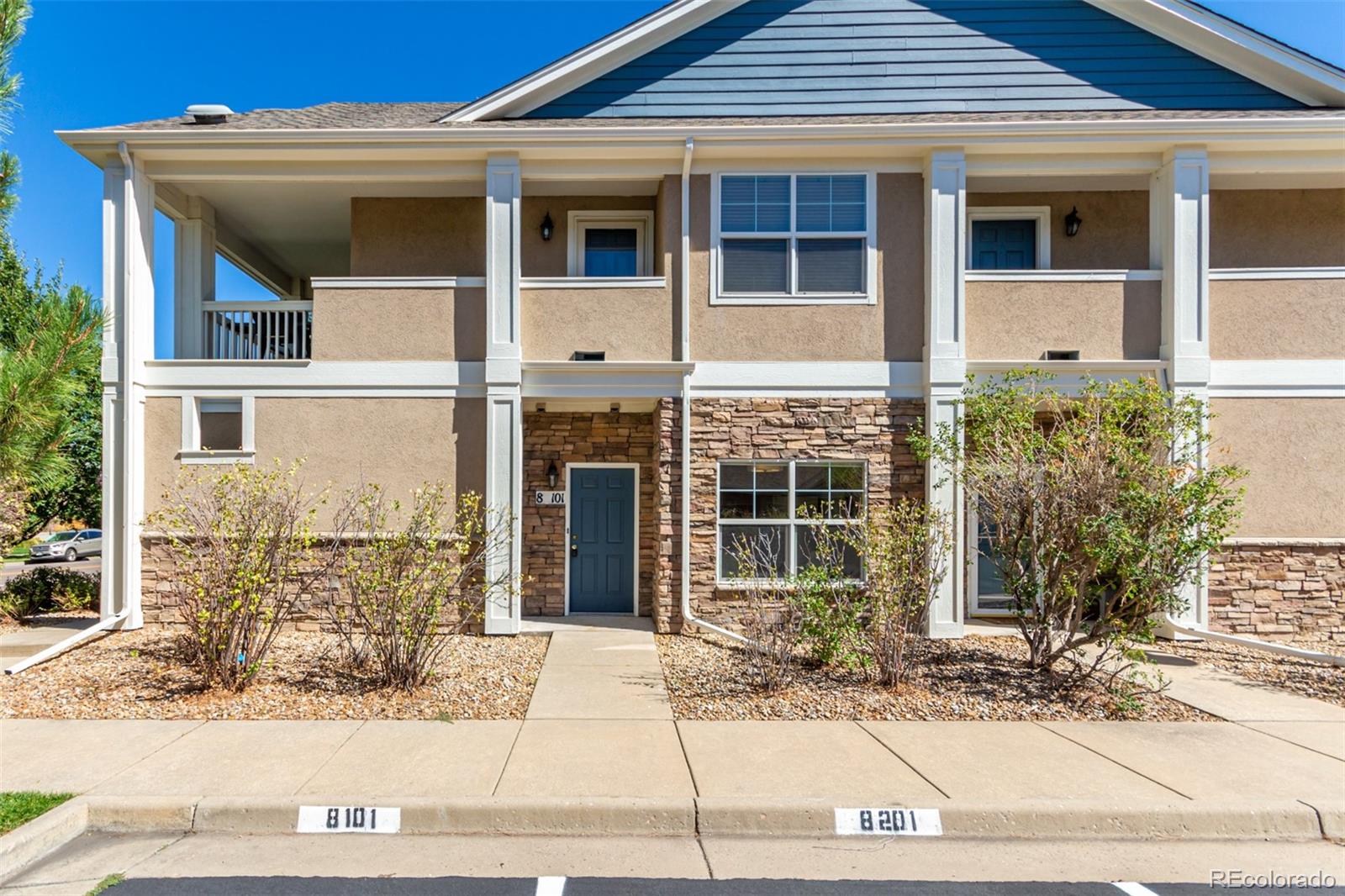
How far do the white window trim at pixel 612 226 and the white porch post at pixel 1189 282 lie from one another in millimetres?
6543

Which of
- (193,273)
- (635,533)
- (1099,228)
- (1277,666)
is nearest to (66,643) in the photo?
(193,273)

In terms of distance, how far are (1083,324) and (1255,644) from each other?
4152 mm

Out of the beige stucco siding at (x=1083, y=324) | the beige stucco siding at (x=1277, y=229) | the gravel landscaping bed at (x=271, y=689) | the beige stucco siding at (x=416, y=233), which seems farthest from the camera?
the beige stucco siding at (x=416, y=233)

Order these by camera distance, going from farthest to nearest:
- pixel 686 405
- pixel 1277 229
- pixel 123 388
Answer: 1. pixel 1277 229
2. pixel 686 405
3. pixel 123 388

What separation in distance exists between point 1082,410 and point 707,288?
4374 millimetres

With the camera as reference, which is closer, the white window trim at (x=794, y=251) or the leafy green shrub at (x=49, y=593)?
the white window trim at (x=794, y=251)

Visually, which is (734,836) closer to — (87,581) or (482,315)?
(482,315)

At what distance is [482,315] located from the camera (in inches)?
340

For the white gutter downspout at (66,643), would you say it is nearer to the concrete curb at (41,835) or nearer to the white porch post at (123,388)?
the white porch post at (123,388)

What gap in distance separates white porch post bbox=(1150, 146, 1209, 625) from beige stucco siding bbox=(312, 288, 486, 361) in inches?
335

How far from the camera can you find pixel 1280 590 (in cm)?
842

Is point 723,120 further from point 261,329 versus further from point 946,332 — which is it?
point 261,329

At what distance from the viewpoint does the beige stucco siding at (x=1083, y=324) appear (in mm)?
8586

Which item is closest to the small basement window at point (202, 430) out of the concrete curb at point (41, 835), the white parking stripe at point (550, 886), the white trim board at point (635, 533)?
the white trim board at point (635, 533)
